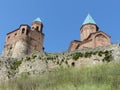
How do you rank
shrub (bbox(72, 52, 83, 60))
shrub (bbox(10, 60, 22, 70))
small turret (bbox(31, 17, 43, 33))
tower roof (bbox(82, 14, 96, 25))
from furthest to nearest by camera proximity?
small turret (bbox(31, 17, 43, 33)) < tower roof (bbox(82, 14, 96, 25)) < shrub (bbox(10, 60, 22, 70)) < shrub (bbox(72, 52, 83, 60))

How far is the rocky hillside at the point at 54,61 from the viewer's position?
2298cm

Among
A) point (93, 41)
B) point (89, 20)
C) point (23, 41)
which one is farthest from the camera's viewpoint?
point (89, 20)

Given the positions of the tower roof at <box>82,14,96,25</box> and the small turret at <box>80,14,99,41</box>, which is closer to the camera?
the small turret at <box>80,14,99,41</box>

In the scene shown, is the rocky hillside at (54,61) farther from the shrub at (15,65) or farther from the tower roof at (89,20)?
the tower roof at (89,20)

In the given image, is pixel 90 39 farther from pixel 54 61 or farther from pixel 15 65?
pixel 15 65

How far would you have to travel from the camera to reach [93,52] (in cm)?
2362

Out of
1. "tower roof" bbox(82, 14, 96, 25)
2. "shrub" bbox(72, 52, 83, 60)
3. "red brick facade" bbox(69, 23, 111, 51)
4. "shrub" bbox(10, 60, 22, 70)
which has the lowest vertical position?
"shrub" bbox(10, 60, 22, 70)

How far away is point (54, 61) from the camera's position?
2389 cm

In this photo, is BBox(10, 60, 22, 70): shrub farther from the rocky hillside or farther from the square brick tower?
the square brick tower

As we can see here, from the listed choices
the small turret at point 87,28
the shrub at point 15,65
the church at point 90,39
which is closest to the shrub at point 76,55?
the shrub at point 15,65

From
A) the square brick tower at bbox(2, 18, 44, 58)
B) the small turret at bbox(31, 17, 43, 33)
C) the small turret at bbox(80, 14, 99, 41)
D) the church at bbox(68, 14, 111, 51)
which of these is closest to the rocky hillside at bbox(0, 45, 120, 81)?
the church at bbox(68, 14, 111, 51)

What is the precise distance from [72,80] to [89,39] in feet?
95.3

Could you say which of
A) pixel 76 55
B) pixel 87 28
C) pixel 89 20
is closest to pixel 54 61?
pixel 76 55

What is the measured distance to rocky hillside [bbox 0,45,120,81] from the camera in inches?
905
